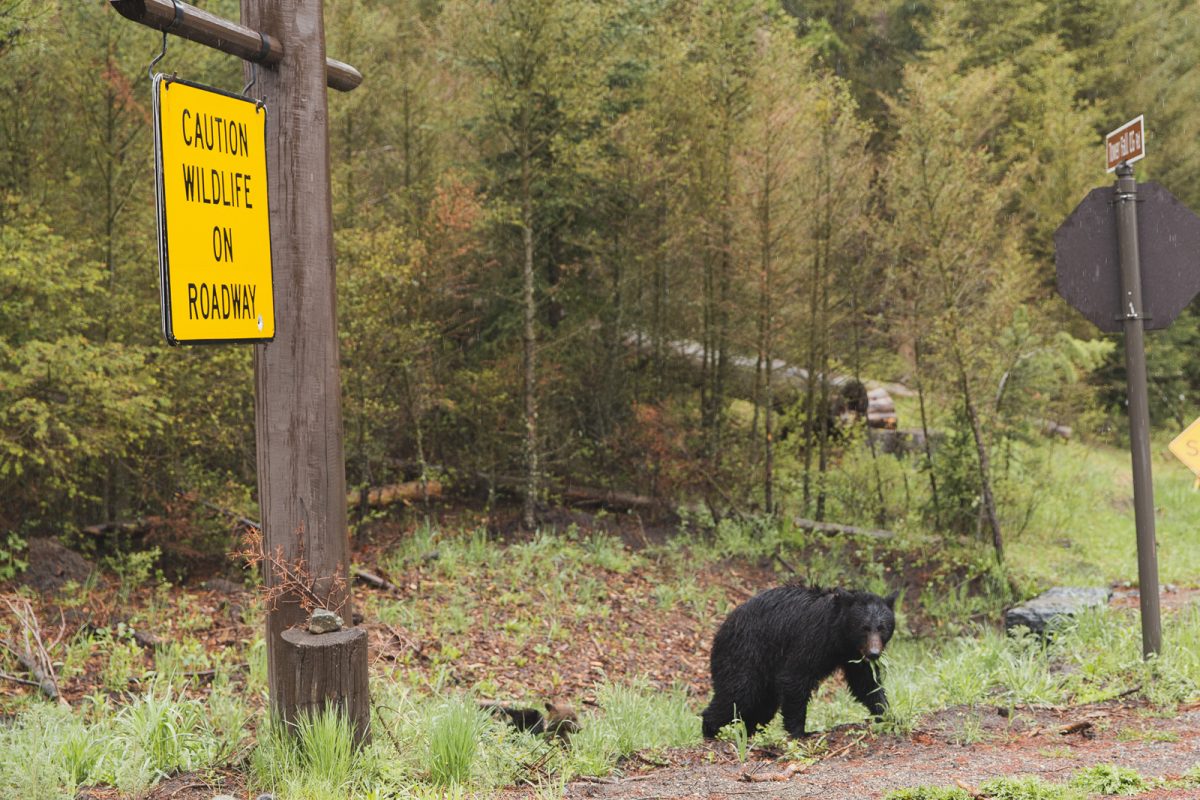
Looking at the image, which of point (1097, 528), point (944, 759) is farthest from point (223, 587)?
point (1097, 528)

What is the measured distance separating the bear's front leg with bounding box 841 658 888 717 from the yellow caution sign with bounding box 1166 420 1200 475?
196cm

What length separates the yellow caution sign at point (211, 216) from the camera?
343 cm

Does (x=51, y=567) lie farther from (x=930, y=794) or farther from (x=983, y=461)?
(x=983, y=461)

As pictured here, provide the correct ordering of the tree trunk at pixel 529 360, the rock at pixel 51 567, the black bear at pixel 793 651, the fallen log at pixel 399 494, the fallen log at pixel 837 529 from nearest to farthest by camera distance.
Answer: the black bear at pixel 793 651, the rock at pixel 51 567, the tree trunk at pixel 529 360, the fallen log at pixel 399 494, the fallen log at pixel 837 529

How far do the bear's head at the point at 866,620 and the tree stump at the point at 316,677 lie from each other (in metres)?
2.50

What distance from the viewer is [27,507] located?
1050 cm

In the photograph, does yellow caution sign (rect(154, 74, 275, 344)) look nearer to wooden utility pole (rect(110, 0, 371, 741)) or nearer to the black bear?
Result: wooden utility pole (rect(110, 0, 371, 741))

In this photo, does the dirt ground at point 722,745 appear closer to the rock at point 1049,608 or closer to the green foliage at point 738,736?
the green foliage at point 738,736

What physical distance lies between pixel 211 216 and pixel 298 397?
0.76 meters

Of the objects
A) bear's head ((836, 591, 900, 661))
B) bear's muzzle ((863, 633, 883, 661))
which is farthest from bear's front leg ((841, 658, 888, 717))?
bear's muzzle ((863, 633, 883, 661))

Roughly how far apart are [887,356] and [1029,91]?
499 inches

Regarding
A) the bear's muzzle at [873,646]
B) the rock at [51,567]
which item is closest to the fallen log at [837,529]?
the bear's muzzle at [873,646]

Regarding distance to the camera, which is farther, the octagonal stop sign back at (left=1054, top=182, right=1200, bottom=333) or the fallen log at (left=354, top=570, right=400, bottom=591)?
the fallen log at (left=354, top=570, right=400, bottom=591)

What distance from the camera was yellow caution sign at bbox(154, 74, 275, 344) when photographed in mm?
3428
